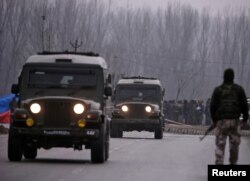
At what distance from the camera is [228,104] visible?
17266mm

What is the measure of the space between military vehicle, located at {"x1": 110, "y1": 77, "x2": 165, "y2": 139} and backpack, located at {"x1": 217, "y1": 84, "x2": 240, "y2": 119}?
24628 mm

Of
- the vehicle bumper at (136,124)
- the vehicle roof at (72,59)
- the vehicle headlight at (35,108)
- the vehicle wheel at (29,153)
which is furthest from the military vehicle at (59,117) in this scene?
the vehicle bumper at (136,124)

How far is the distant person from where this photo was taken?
56.5 ft

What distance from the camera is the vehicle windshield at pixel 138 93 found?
4275 cm

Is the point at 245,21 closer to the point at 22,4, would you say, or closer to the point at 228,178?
the point at 22,4

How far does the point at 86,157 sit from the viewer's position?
82.7ft

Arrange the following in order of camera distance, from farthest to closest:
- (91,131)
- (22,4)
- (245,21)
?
(245,21), (22,4), (91,131)

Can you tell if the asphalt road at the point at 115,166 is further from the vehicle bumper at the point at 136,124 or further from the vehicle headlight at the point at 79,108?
the vehicle bumper at the point at 136,124

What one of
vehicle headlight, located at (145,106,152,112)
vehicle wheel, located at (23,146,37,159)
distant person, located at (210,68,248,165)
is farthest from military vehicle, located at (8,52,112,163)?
vehicle headlight, located at (145,106,152,112)

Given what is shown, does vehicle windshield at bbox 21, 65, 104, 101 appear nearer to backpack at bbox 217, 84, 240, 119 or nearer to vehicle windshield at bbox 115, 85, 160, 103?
backpack at bbox 217, 84, 240, 119

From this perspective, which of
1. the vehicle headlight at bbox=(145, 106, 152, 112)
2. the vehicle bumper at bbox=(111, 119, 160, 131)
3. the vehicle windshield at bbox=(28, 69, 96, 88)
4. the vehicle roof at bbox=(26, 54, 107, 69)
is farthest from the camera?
the vehicle headlight at bbox=(145, 106, 152, 112)

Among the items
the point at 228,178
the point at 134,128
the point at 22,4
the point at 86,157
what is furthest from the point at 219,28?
the point at 228,178

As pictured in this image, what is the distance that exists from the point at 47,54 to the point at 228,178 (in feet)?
36.5

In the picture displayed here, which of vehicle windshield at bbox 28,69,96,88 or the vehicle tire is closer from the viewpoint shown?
vehicle windshield at bbox 28,69,96,88
